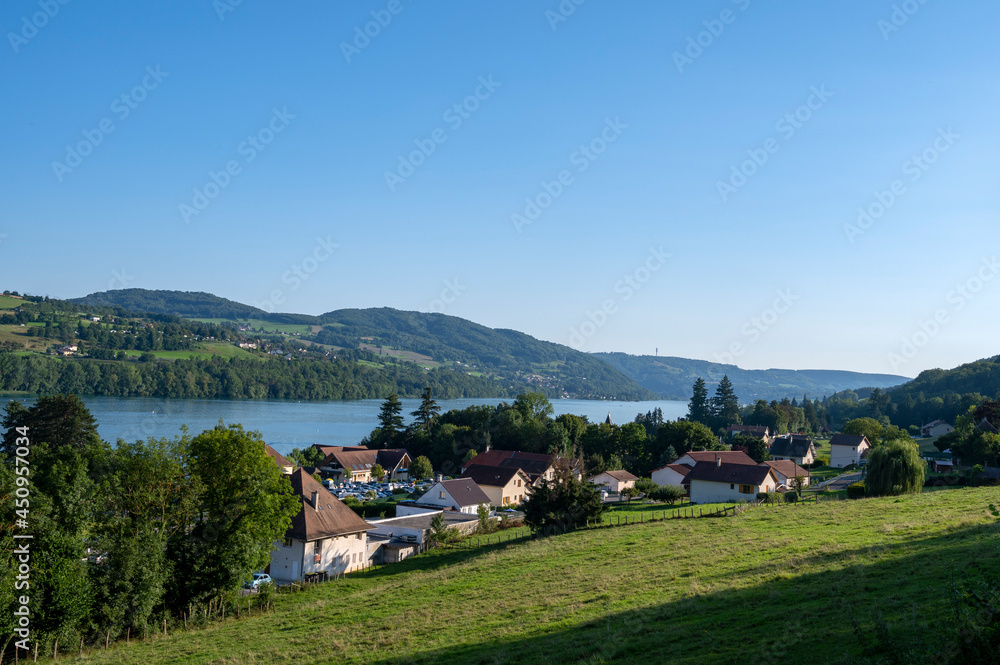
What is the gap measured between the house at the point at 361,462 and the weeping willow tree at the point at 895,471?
49808mm

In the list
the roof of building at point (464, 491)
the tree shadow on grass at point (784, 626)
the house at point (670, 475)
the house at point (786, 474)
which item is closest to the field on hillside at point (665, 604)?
the tree shadow on grass at point (784, 626)

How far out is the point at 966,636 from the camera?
318 inches

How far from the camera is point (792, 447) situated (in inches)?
3396

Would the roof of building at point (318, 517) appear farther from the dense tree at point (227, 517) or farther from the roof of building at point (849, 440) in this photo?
the roof of building at point (849, 440)

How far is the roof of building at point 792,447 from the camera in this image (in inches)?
3354

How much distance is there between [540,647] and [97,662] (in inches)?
526

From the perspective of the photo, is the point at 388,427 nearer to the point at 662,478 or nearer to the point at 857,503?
the point at 662,478

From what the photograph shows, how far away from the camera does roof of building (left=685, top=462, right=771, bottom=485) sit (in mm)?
53906

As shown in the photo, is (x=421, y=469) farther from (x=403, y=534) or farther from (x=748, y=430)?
(x=748, y=430)

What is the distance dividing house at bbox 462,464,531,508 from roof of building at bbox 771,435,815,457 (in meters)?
39.8

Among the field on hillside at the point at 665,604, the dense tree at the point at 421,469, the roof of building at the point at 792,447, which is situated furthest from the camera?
the roof of building at the point at 792,447

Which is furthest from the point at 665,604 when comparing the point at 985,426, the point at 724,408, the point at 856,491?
the point at 724,408

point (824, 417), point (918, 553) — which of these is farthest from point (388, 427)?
point (824, 417)

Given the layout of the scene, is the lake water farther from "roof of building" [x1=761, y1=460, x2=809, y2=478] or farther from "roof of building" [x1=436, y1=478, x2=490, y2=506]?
"roof of building" [x1=761, y1=460, x2=809, y2=478]
